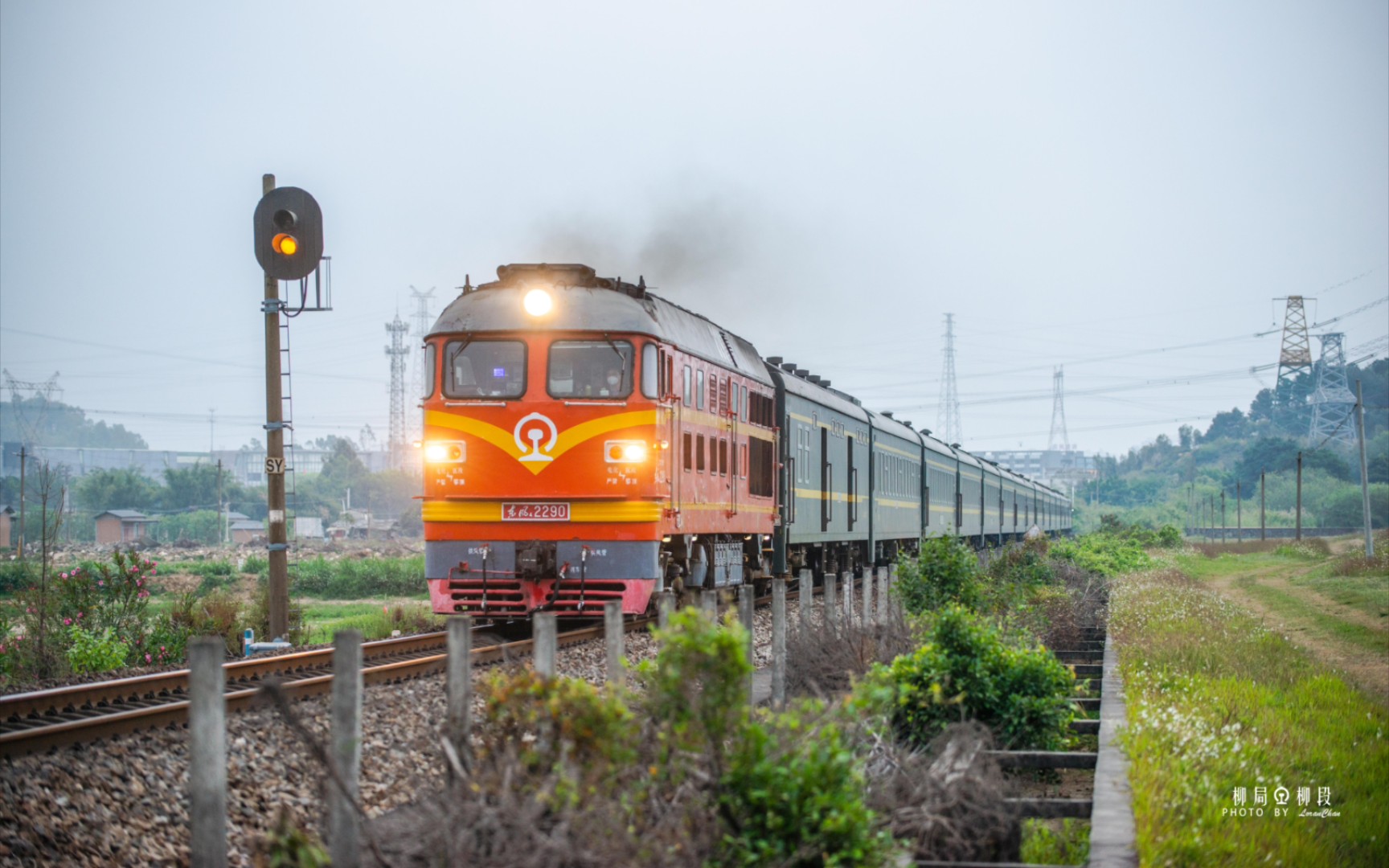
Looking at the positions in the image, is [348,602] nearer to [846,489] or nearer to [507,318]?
[846,489]

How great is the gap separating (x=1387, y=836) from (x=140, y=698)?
318 inches

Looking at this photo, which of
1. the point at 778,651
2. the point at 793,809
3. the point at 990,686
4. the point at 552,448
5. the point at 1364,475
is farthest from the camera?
the point at 1364,475

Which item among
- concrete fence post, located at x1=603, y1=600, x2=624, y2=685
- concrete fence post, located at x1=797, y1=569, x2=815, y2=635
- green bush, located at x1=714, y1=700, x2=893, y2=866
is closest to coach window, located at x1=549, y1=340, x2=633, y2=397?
concrete fence post, located at x1=797, y1=569, x2=815, y2=635

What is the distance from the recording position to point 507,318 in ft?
47.6

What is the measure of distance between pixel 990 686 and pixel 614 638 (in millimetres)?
2841

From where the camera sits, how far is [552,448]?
14.1 m

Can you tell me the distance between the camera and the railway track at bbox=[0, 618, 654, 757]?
315 inches

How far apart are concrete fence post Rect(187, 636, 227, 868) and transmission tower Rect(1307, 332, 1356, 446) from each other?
11987 centimetres

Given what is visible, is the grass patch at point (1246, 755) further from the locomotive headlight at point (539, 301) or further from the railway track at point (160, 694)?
the locomotive headlight at point (539, 301)

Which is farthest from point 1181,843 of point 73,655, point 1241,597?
point 1241,597

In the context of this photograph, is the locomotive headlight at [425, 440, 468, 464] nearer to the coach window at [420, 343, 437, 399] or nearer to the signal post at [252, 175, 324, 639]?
the coach window at [420, 343, 437, 399]

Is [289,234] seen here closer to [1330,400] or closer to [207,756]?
[207,756]

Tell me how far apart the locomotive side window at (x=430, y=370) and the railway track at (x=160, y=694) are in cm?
270


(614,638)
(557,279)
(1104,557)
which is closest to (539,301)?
(557,279)
